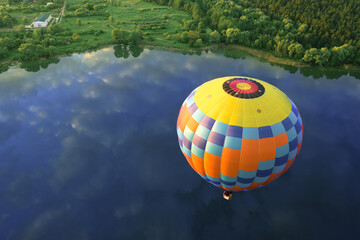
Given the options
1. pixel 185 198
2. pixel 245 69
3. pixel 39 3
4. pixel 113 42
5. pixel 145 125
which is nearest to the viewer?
pixel 185 198

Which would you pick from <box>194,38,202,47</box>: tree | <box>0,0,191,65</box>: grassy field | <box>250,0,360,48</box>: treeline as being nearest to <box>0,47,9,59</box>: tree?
<box>0,0,191,65</box>: grassy field

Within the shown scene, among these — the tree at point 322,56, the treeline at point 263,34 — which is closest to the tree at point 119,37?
the treeline at point 263,34

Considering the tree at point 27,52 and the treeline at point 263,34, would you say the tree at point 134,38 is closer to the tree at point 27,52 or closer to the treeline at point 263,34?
the treeline at point 263,34

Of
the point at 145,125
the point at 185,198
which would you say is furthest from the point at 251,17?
the point at 185,198

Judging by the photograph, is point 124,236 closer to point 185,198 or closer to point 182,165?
point 185,198

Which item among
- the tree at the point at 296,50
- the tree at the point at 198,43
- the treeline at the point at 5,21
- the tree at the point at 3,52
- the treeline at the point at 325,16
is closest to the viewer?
the tree at the point at 296,50

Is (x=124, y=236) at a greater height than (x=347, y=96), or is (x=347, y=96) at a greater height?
(x=347, y=96)

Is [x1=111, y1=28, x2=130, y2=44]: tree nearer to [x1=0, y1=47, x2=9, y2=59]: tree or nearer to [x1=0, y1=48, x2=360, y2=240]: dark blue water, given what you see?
[x1=0, y1=48, x2=360, y2=240]: dark blue water
